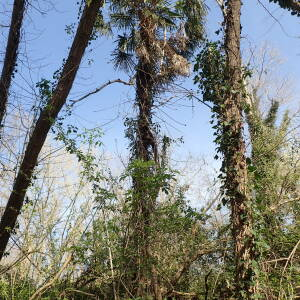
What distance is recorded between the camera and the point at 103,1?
4.97 meters

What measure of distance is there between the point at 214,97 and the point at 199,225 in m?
2.40

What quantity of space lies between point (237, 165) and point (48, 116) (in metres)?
2.74

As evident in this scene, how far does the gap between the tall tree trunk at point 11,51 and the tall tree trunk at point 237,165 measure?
132 inches

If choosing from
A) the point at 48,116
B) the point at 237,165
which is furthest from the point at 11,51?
the point at 237,165

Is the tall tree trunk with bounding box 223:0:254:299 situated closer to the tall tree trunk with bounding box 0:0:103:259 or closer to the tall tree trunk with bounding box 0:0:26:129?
the tall tree trunk with bounding box 0:0:103:259

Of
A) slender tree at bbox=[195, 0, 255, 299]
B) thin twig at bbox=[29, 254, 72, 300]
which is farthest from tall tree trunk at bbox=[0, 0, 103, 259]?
slender tree at bbox=[195, 0, 255, 299]

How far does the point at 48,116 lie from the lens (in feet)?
17.6

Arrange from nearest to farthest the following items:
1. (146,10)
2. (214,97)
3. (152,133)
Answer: (214,97) → (146,10) → (152,133)

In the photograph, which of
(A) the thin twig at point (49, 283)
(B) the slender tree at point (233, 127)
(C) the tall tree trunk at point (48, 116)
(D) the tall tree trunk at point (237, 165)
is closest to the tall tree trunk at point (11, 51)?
(C) the tall tree trunk at point (48, 116)

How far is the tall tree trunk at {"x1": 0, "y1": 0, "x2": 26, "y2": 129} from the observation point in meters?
6.10

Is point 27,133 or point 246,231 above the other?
point 27,133

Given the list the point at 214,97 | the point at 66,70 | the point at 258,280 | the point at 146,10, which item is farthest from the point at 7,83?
the point at 258,280

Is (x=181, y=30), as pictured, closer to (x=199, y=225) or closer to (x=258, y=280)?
(x=199, y=225)

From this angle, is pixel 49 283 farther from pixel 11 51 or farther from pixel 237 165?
pixel 11 51
